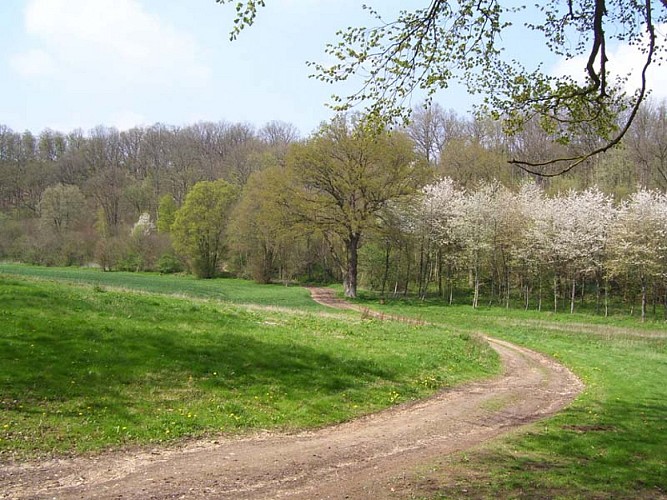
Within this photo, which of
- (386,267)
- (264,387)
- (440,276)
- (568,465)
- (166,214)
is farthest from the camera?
(166,214)

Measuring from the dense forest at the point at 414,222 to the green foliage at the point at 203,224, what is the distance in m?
0.19

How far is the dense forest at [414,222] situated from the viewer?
140ft

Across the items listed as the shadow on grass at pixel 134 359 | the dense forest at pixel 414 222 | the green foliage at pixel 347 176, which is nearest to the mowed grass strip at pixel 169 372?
the shadow on grass at pixel 134 359

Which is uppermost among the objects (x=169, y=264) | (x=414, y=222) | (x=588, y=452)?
(x=414, y=222)

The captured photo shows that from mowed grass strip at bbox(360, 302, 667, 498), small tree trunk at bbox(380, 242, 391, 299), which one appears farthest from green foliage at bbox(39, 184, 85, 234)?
mowed grass strip at bbox(360, 302, 667, 498)

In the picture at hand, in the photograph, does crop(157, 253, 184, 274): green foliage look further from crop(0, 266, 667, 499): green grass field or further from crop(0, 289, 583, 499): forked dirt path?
crop(0, 289, 583, 499): forked dirt path

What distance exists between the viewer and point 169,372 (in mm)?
11688

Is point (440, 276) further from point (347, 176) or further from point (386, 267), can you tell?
point (347, 176)

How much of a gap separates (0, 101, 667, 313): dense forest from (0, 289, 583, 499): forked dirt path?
678cm

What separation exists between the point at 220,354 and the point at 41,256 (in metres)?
77.6

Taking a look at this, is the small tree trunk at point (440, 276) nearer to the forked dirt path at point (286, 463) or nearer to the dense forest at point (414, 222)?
the dense forest at point (414, 222)

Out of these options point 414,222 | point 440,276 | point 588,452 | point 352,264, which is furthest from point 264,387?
point 440,276

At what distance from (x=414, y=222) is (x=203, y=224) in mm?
32201

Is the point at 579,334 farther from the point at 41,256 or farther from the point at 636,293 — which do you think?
the point at 41,256
